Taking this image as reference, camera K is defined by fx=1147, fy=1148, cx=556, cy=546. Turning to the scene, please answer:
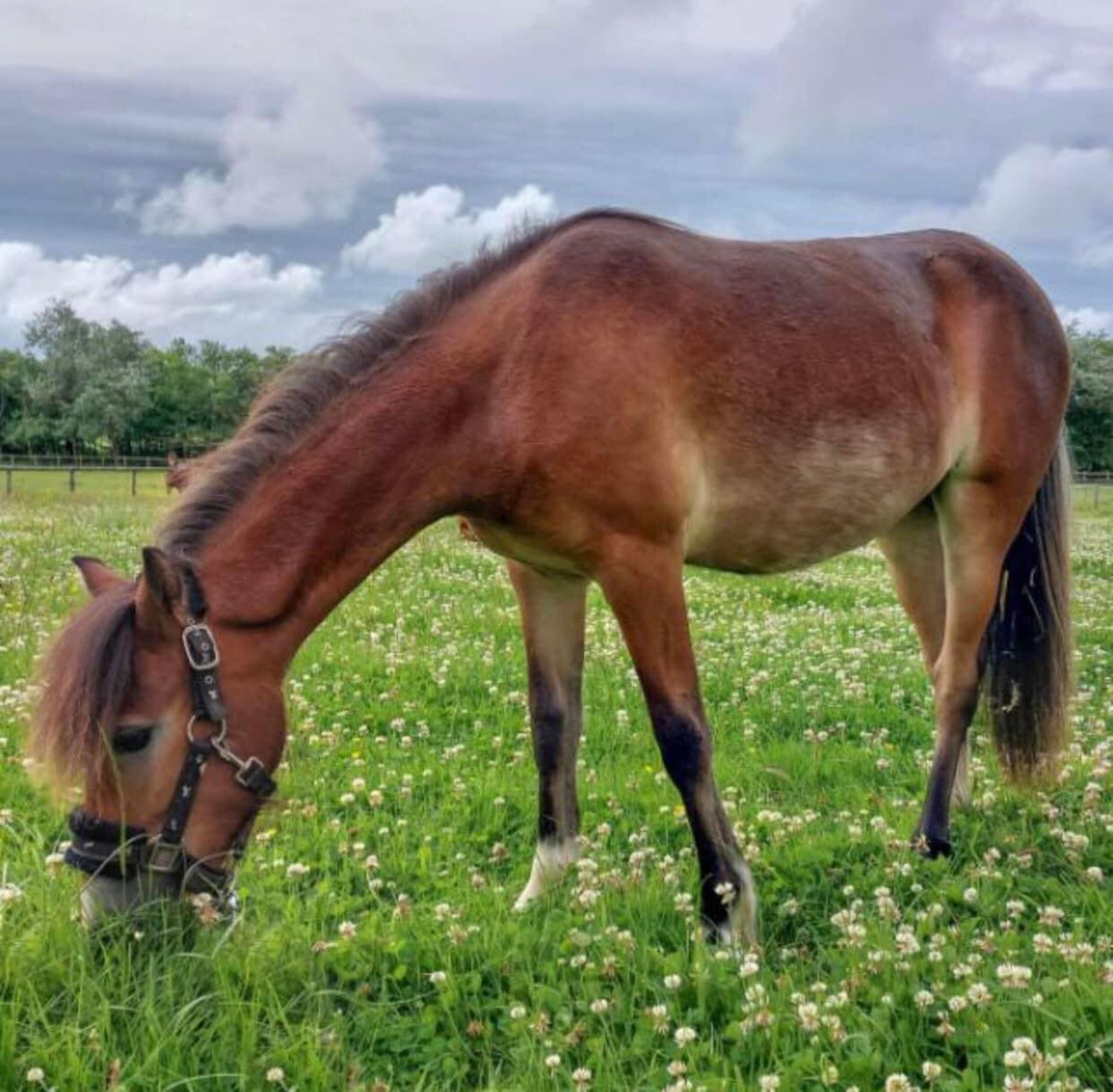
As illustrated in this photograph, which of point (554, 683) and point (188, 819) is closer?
point (188, 819)

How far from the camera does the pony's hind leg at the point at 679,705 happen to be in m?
4.58

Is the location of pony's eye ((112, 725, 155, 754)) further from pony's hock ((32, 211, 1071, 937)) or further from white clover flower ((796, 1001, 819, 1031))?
white clover flower ((796, 1001, 819, 1031))

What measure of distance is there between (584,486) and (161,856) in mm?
2009

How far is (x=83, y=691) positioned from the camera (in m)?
3.68

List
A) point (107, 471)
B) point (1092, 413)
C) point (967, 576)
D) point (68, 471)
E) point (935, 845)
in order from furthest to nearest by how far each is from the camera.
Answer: point (1092, 413), point (107, 471), point (68, 471), point (967, 576), point (935, 845)

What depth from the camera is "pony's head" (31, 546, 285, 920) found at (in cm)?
371

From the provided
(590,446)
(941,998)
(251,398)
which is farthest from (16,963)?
(941,998)

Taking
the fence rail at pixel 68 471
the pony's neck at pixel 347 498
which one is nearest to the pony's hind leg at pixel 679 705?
the pony's neck at pixel 347 498

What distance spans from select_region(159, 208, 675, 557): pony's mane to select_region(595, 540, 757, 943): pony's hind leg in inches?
48.7

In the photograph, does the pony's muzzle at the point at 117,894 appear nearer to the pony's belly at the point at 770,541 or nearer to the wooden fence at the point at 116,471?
the pony's belly at the point at 770,541

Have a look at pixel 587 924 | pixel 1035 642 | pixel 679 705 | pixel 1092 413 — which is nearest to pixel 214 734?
pixel 587 924

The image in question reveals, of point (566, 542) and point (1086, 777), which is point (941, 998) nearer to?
point (566, 542)

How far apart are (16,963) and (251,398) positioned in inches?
91.4

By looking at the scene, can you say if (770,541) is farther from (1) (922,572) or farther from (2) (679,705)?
(1) (922,572)
